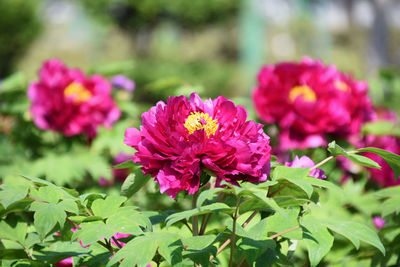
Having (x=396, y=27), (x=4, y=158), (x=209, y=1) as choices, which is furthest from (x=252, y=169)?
(x=396, y=27)

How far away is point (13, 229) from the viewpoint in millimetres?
1193

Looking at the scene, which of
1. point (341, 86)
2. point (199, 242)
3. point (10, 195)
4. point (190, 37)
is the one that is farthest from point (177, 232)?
point (190, 37)

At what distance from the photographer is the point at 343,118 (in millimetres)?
2189

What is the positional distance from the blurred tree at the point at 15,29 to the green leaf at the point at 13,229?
15156 millimetres

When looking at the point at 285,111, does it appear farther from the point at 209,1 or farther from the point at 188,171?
the point at 209,1

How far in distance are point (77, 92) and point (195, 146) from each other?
1.82 m

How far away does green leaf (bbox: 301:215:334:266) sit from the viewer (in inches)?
36.5

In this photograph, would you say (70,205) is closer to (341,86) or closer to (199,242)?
(199,242)

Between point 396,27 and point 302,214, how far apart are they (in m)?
29.5

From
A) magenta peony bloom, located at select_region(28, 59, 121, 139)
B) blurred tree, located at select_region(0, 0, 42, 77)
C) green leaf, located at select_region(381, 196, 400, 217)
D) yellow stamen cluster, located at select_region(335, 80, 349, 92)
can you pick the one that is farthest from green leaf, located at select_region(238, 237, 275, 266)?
blurred tree, located at select_region(0, 0, 42, 77)

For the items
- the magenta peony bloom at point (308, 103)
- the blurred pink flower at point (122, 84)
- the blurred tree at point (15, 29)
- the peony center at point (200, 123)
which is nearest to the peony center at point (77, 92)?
the blurred pink flower at point (122, 84)

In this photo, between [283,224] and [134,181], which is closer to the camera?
[283,224]

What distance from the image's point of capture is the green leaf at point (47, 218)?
906 mm

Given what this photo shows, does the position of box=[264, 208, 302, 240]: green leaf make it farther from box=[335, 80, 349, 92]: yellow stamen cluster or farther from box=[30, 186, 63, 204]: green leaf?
box=[335, 80, 349, 92]: yellow stamen cluster
